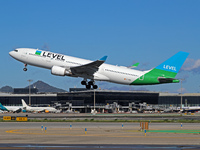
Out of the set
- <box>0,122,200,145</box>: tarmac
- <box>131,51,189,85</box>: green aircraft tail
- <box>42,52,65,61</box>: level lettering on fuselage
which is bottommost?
<box>0,122,200,145</box>: tarmac

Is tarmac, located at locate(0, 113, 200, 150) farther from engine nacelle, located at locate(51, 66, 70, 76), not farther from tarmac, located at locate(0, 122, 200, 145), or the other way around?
→ engine nacelle, located at locate(51, 66, 70, 76)

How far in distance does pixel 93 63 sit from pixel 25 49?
1351cm

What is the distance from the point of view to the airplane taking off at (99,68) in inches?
2485

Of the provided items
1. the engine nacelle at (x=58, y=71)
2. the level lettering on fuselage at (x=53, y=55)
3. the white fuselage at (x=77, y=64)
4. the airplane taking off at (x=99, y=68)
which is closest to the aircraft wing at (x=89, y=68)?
the airplane taking off at (x=99, y=68)

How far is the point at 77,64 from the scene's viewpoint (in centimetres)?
6438

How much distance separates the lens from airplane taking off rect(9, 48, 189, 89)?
2485 inches

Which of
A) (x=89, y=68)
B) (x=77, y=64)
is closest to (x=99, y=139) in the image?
(x=89, y=68)

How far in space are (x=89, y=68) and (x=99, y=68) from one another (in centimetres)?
185

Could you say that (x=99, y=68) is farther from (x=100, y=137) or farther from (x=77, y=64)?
(x=100, y=137)

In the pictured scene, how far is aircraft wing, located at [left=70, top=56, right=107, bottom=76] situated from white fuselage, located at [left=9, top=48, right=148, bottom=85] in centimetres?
77

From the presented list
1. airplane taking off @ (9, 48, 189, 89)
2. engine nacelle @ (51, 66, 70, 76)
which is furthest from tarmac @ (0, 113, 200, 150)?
engine nacelle @ (51, 66, 70, 76)

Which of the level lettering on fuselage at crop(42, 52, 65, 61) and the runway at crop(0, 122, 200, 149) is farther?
the level lettering on fuselage at crop(42, 52, 65, 61)

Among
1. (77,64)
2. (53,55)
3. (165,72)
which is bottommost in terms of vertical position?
(165,72)

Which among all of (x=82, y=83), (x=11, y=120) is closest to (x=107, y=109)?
(x=11, y=120)
